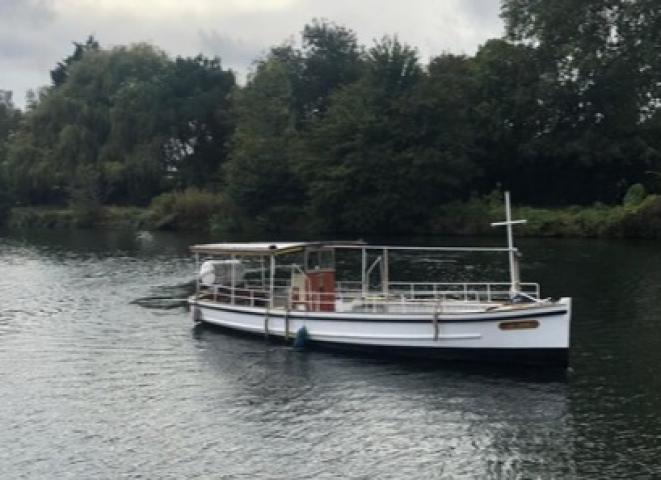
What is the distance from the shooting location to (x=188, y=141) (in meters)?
130

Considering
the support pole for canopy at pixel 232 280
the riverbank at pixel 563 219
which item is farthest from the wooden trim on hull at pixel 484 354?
the riverbank at pixel 563 219

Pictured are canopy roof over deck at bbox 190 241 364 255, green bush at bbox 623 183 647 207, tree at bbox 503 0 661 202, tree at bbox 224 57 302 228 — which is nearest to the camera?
canopy roof over deck at bbox 190 241 364 255

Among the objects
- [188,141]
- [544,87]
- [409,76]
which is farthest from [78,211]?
[544,87]

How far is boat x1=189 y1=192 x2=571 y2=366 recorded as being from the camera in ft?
105

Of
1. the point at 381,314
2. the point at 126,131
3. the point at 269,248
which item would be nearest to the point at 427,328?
the point at 381,314

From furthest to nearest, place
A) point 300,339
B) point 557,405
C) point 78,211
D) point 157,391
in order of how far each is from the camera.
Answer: point 78,211 → point 300,339 → point 157,391 → point 557,405

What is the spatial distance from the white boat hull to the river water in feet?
2.35

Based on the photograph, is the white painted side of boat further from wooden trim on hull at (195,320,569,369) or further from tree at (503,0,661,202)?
tree at (503,0,661,202)

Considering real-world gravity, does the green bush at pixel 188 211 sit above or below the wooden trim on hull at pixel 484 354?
above

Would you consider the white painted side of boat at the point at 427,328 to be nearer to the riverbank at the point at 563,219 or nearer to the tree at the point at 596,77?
the riverbank at the point at 563,219

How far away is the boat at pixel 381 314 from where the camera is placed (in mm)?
31906

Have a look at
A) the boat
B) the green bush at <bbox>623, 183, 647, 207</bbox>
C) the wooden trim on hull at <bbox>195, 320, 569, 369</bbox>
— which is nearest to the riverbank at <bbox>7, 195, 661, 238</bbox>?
the green bush at <bbox>623, 183, 647, 207</bbox>

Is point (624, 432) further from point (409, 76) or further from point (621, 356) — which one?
point (409, 76)

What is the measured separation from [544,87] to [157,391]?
72.2 m
